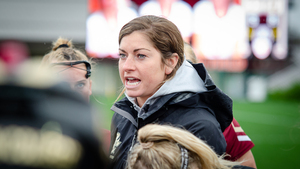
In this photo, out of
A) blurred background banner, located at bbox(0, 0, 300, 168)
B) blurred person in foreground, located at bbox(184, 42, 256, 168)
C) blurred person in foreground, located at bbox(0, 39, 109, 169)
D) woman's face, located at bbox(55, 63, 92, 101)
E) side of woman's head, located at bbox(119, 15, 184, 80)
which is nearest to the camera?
blurred person in foreground, located at bbox(0, 39, 109, 169)

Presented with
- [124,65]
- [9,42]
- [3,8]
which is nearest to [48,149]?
[124,65]

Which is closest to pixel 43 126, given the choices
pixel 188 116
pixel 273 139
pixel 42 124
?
pixel 42 124

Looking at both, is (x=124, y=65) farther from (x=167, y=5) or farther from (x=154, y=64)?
(x=167, y=5)

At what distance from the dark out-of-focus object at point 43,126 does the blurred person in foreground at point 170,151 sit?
1.96 ft

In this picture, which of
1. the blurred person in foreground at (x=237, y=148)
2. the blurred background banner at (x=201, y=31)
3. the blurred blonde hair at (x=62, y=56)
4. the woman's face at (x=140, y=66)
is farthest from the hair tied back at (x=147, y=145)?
the blurred background banner at (x=201, y=31)

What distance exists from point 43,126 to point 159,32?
96 centimetres

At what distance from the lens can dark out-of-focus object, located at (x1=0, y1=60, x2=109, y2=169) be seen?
487 mm

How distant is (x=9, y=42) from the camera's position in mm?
18266

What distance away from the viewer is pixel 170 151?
1.10 meters

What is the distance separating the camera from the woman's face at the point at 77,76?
2.13m

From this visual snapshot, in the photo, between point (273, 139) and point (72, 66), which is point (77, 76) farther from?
point (273, 139)

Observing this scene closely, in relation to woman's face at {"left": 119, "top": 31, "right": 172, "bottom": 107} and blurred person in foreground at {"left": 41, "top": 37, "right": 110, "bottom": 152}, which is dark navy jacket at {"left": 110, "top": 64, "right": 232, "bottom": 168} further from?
blurred person in foreground at {"left": 41, "top": 37, "right": 110, "bottom": 152}

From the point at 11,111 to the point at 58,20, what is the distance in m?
20.6

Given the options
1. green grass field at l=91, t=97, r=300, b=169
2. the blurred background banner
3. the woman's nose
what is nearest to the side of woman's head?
the woman's nose
